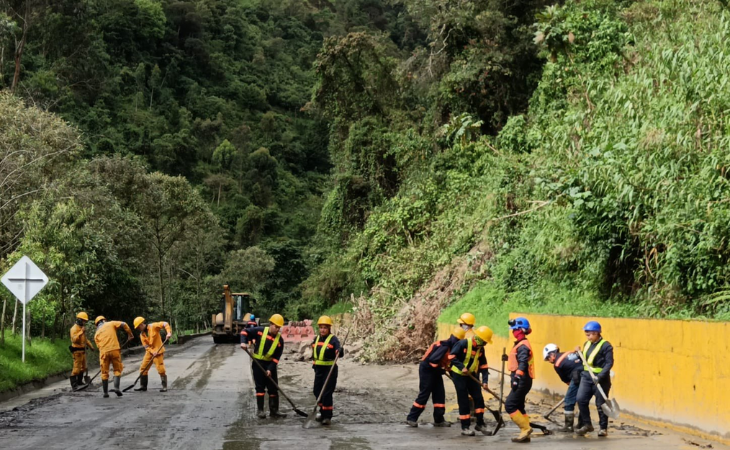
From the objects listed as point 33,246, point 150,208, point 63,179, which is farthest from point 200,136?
point 33,246

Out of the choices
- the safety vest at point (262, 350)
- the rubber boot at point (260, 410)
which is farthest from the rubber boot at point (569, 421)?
the safety vest at point (262, 350)

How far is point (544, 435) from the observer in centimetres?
1203

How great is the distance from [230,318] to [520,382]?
38.8 metres

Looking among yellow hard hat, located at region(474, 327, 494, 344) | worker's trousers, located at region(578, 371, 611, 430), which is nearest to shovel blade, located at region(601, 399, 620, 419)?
worker's trousers, located at region(578, 371, 611, 430)

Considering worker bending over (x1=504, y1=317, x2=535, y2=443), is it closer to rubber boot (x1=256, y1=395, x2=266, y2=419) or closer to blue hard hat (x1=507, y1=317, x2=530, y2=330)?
blue hard hat (x1=507, y1=317, x2=530, y2=330)

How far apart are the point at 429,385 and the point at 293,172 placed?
8449cm

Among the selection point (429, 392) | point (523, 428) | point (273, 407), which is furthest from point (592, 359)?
point (273, 407)

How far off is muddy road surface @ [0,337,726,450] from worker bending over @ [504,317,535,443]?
0.30m

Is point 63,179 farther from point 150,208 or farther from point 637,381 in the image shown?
point 637,381

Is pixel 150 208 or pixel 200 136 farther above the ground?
pixel 200 136

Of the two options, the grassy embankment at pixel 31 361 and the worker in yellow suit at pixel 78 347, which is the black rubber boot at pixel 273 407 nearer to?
the worker in yellow suit at pixel 78 347

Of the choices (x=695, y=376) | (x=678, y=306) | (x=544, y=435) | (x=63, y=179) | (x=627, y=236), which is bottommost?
(x=544, y=435)

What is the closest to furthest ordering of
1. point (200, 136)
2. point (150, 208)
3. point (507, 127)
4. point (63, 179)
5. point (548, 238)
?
point (548, 238)
point (507, 127)
point (63, 179)
point (150, 208)
point (200, 136)

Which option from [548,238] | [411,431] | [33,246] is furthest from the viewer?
[33,246]
